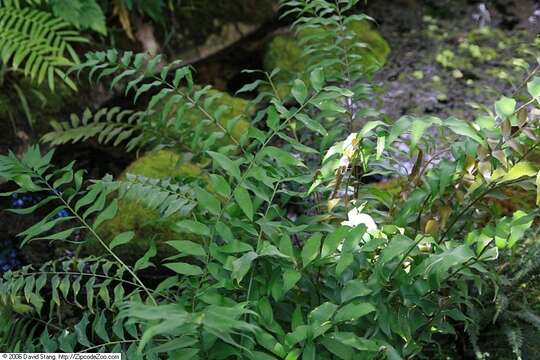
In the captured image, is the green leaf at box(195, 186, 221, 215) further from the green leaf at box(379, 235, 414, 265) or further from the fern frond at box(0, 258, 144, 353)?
the green leaf at box(379, 235, 414, 265)

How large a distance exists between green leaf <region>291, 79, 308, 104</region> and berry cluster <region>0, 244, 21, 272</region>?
175cm

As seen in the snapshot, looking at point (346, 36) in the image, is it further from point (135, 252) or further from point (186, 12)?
point (186, 12)

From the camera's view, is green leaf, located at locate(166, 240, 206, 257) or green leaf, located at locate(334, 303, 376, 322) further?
green leaf, located at locate(166, 240, 206, 257)

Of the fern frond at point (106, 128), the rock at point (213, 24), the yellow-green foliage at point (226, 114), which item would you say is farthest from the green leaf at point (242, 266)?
the rock at point (213, 24)

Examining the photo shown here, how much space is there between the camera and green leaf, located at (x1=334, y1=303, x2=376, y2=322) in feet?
4.20

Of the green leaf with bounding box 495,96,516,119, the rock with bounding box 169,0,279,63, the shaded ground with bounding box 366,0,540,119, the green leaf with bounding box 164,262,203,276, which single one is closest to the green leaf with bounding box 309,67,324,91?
the green leaf with bounding box 495,96,516,119

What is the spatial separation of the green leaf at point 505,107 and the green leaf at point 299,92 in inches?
17.7

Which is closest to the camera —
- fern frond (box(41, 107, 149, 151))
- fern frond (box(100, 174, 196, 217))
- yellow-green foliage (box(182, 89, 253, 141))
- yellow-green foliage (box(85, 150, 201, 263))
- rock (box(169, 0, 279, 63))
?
fern frond (box(100, 174, 196, 217))

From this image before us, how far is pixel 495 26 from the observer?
4832mm

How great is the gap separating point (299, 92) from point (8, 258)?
1.85 meters

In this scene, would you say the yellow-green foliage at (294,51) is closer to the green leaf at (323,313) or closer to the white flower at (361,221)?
the white flower at (361,221)

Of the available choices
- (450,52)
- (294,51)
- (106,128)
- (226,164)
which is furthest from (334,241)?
(450,52)

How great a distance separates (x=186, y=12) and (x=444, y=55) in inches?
71.3

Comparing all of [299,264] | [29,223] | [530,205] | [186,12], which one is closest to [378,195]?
[299,264]
